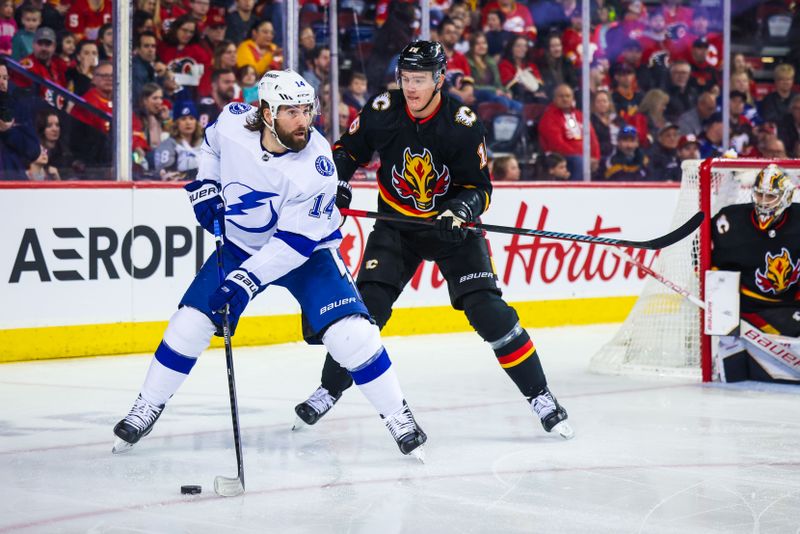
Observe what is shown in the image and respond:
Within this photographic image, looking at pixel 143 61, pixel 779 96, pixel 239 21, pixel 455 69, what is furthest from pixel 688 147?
pixel 143 61

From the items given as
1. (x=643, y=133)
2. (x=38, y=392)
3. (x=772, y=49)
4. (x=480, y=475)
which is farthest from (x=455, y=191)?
(x=772, y=49)

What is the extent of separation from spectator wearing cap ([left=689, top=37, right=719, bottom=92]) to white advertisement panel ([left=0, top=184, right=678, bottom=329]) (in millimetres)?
1942

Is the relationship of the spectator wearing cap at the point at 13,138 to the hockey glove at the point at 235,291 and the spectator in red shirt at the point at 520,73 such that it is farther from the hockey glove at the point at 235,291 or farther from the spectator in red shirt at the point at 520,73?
the spectator in red shirt at the point at 520,73

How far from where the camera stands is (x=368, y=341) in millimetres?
Result: 3615

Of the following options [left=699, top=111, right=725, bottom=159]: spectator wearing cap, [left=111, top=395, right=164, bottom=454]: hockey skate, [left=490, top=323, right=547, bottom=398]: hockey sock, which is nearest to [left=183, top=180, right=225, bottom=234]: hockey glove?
[left=111, top=395, right=164, bottom=454]: hockey skate

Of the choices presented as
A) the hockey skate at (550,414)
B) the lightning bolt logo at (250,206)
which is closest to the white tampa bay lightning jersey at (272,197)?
the lightning bolt logo at (250,206)

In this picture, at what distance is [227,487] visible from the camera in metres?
3.22

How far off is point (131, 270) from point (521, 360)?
2.52m

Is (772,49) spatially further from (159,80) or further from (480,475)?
(480,475)

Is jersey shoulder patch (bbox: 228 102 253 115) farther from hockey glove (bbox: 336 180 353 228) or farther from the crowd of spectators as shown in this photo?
the crowd of spectators

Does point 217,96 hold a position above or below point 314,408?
above

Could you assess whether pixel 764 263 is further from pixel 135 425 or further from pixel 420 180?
pixel 135 425

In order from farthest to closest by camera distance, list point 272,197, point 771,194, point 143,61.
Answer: point 143,61 → point 771,194 → point 272,197

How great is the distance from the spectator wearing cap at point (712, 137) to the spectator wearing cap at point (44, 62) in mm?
4357
